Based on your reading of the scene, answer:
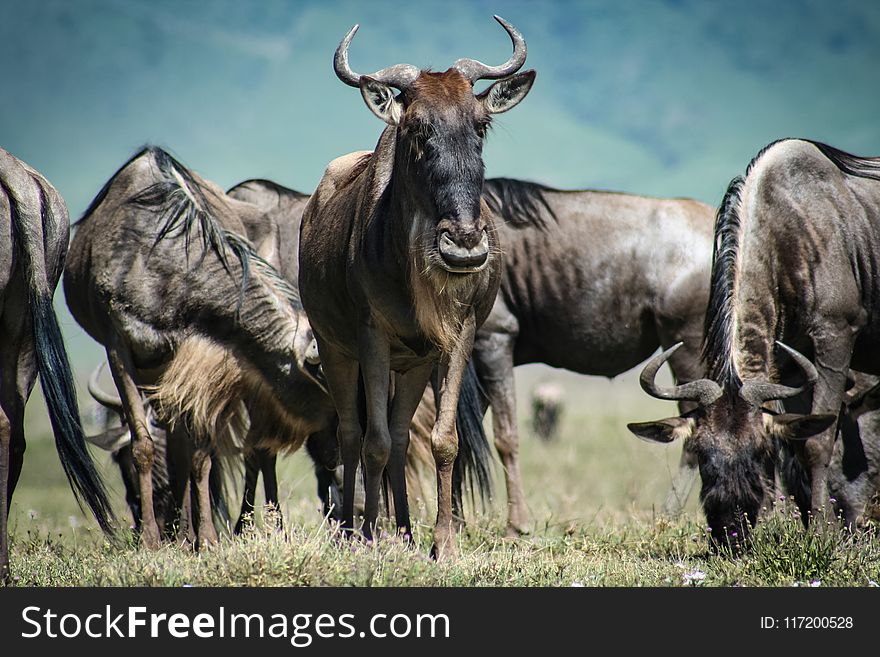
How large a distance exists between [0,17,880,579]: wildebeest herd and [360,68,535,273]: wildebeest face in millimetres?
11

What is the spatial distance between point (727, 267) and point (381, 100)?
2353mm

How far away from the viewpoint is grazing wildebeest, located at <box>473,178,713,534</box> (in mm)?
8227

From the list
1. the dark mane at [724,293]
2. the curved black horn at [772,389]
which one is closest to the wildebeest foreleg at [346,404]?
the dark mane at [724,293]

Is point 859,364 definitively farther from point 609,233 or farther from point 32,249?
point 32,249

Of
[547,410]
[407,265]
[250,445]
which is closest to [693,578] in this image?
[407,265]

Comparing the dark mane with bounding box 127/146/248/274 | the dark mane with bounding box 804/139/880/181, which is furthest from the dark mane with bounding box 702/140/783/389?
the dark mane with bounding box 127/146/248/274

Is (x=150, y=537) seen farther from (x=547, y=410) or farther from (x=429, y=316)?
(x=547, y=410)

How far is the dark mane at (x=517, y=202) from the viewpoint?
28.8 ft

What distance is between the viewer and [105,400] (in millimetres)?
8062

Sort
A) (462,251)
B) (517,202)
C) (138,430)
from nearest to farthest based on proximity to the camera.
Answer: (462,251)
(138,430)
(517,202)

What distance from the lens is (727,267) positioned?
6168 millimetres

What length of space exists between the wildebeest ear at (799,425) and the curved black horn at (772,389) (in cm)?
12

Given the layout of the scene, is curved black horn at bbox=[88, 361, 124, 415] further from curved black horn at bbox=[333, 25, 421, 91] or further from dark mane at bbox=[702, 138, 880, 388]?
dark mane at bbox=[702, 138, 880, 388]

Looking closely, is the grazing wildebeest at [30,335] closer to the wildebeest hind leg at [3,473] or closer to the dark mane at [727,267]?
the wildebeest hind leg at [3,473]
